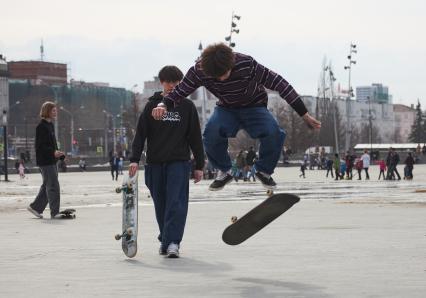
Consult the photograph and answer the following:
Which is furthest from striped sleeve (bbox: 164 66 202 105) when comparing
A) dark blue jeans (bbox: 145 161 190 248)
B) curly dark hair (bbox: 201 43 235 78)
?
dark blue jeans (bbox: 145 161 190 248)

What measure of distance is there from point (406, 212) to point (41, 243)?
24.4ft

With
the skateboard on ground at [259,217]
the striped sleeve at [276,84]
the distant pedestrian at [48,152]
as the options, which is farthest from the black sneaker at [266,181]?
the distant pedestrian at [48,152]

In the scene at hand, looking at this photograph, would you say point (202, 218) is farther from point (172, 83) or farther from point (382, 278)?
point (382, 278)

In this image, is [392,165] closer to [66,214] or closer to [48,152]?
[66,214]

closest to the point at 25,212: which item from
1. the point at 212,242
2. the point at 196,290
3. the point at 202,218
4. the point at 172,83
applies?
the point at 202,218

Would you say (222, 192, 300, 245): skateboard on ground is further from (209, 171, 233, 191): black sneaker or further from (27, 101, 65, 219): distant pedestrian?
(27, 101, 65, 219): distant pedestrian

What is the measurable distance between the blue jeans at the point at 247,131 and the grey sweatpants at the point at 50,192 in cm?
685

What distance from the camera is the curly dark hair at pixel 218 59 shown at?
8.39m

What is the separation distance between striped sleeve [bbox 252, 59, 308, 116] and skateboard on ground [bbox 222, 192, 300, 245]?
2.48 ft

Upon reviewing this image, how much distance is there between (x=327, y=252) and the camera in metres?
9.27

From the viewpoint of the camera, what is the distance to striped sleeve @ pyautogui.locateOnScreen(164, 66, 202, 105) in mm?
8797

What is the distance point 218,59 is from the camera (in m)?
8.38

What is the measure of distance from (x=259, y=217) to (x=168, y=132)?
130 cm

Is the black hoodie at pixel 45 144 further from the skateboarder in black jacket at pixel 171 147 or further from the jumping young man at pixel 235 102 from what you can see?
the jumping young man at pixel 235 102
